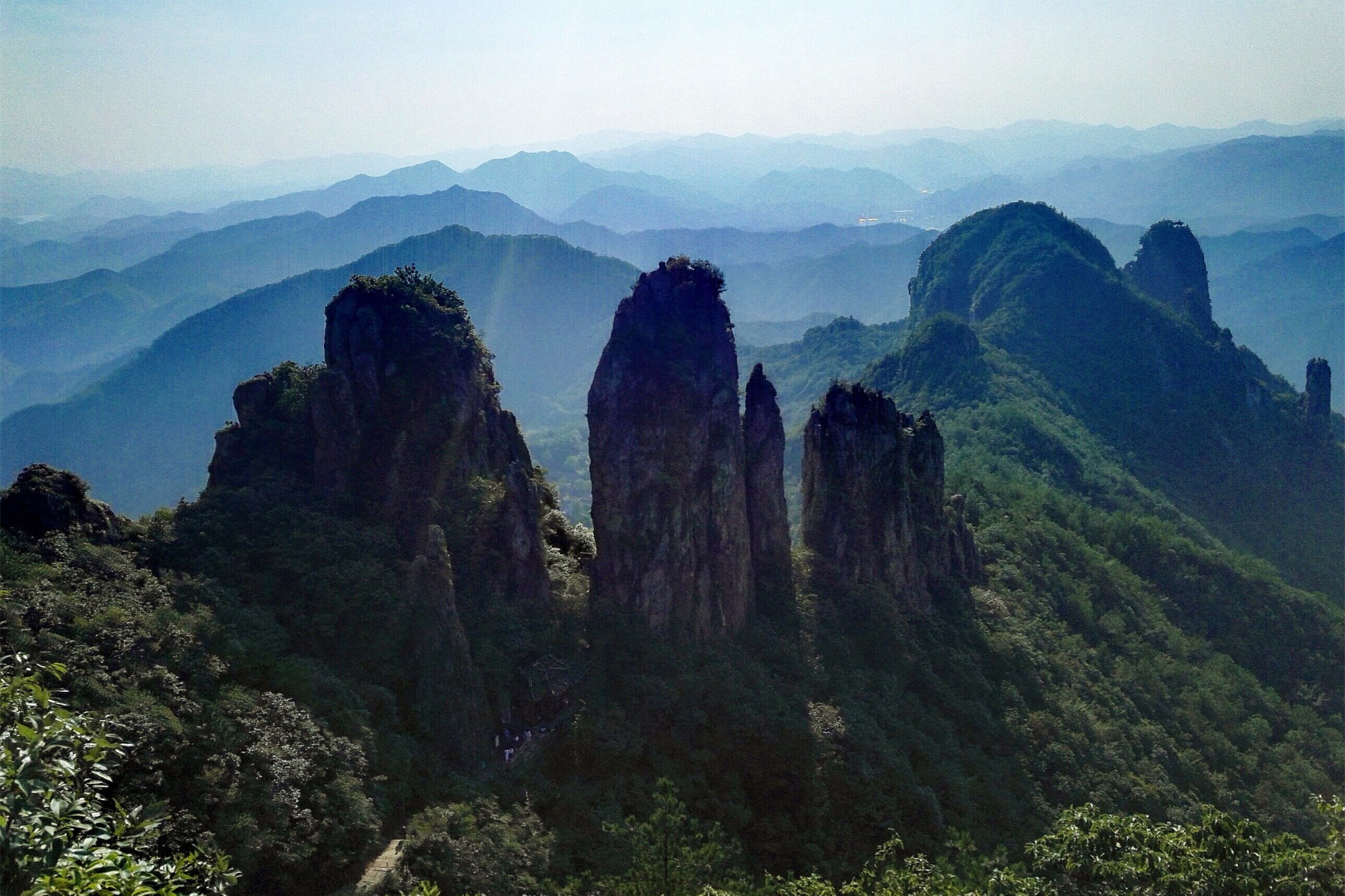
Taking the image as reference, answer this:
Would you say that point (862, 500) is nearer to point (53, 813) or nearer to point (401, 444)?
point (401, 444)

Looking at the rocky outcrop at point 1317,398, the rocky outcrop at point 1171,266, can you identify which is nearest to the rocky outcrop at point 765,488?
the rocky outcrop at point 1317,398

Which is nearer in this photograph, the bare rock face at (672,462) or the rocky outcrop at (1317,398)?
the bare rock face at (672,462)

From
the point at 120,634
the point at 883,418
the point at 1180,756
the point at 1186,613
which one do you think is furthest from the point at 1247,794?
the point at 120,634

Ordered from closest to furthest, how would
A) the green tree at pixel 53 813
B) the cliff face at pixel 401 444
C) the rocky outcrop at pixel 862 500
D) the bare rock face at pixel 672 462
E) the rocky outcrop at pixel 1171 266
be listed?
1. the green tree at pixel 53 813
2. the cliff face at pixel 401 444
3. the bare rock face at pixel 672 462
4. the rocky outcrop at pixel 862 500
5. the rocky outcrop at pixel 1171 266

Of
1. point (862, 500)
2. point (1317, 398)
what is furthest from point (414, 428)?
point (1317, 398)

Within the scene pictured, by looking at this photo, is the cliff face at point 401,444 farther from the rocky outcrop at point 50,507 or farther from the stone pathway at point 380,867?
the stone pathway at point 380,867

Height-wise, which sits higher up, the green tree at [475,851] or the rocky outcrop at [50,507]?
the rocky outcrop at [50,507]

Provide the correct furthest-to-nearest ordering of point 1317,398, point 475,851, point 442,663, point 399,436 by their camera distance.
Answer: point 1317,398 → point 399,436 → point 442,663 → point 475,851

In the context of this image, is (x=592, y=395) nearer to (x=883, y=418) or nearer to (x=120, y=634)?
(x=883, y=418)
